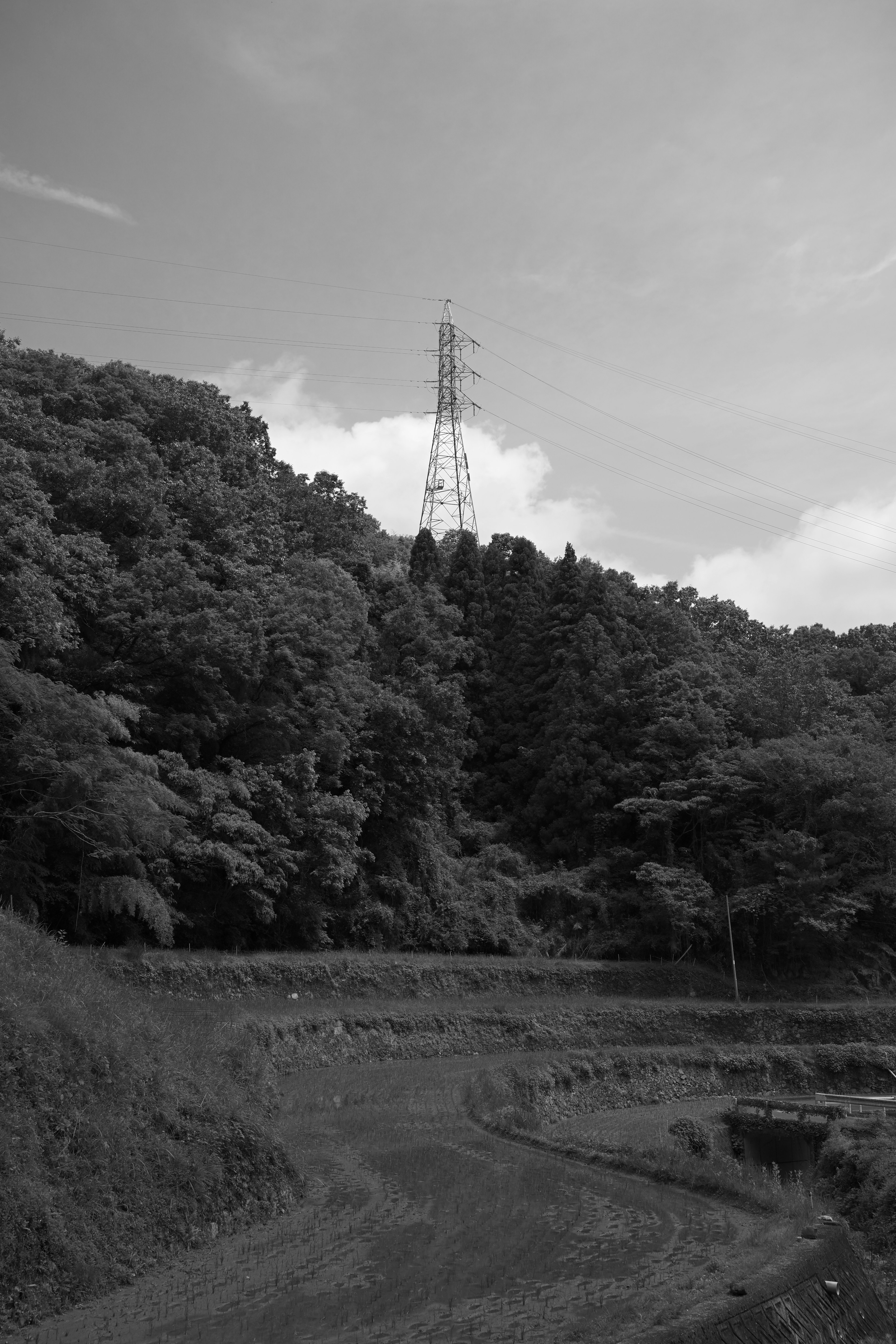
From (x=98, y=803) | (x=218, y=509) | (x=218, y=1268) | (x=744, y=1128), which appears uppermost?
(x=218, y=509)

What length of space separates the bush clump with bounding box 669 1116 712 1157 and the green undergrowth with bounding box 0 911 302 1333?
786 cm

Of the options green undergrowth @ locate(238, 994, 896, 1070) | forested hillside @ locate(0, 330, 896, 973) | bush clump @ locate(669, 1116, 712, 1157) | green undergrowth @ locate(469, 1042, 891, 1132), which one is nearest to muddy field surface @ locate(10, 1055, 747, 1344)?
bush clump @ locate(669, 1116, 712, 1157)

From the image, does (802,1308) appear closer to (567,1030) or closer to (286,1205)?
(286,1205)

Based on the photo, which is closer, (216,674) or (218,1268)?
(218,1268)

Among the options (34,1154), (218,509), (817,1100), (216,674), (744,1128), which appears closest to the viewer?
(34,1154)

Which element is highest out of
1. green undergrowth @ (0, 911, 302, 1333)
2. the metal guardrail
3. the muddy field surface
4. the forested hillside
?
the forested hillside

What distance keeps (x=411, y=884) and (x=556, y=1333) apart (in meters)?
24.4

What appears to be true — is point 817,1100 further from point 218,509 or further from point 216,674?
point 218,509

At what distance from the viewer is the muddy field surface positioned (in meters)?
6.91

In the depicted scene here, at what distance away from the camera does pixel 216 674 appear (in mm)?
24453

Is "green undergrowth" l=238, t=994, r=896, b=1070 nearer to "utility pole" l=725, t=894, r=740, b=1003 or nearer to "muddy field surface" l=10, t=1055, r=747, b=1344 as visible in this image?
"utility pole" l=725, t=894, r=740, b=1003

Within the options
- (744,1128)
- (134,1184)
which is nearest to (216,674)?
(744,1128)

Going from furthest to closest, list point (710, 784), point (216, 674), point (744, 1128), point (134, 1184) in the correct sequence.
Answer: point (710, 784) < point (216, 674) < point (744, 1128) < point (134, 1184)

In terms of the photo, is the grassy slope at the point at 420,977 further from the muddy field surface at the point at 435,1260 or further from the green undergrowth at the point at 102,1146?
the green undergrowth at the point at 102,1146
